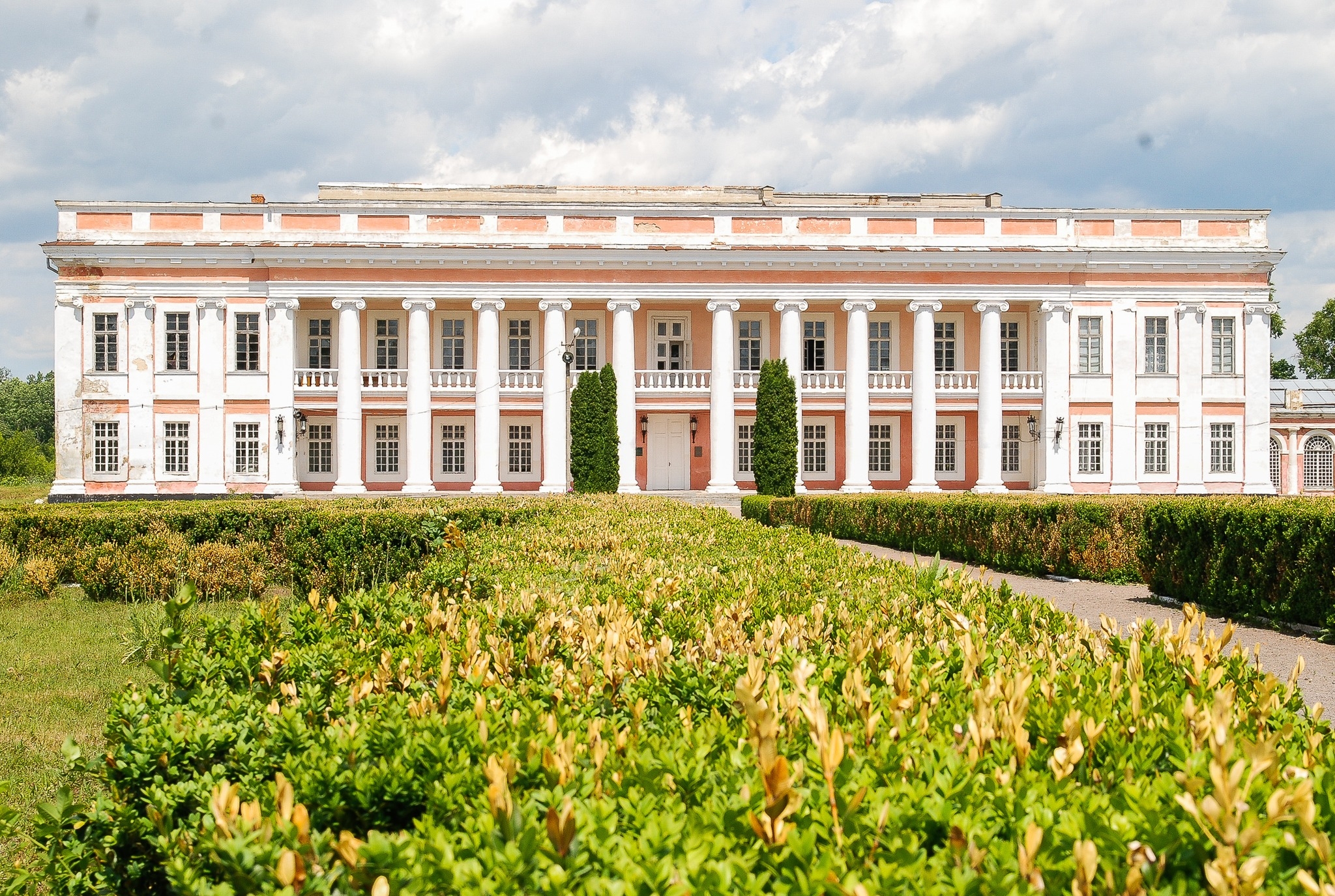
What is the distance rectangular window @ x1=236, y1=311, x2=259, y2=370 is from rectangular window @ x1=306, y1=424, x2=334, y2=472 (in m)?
3.16

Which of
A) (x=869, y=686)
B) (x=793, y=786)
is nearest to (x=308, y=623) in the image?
(x=869, y=686)

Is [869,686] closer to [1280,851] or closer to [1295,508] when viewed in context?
[1280,851]

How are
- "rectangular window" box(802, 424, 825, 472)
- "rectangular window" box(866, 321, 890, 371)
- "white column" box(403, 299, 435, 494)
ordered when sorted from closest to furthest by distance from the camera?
"white column" box(403, 299, 435, 494)
"rectangular window" box(802, 424, 825, 472)
"rectangular window" box(866, 321, 890, 371)

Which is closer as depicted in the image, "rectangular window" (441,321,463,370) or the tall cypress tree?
the tall cypress tree

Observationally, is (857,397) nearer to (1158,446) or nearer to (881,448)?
(881,448)

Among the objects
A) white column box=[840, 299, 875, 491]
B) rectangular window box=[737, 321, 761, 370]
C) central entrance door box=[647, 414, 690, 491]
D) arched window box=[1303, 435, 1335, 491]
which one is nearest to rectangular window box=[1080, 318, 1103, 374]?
white column box=[840, 299, 875, 491]

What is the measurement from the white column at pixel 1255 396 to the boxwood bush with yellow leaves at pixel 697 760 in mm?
38402

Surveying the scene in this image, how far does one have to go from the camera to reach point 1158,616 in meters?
11.2

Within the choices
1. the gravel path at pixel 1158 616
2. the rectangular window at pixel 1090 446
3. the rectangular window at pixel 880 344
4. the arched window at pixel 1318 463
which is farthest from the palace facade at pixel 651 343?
the gravel path at pixel 1158 616

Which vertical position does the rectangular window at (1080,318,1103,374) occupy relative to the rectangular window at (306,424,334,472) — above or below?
above

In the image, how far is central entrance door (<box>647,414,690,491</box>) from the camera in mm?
37812

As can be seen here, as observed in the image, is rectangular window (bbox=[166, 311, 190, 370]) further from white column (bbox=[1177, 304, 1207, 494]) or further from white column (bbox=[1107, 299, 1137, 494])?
white column (bbox=[1177, 304, 1207, 494])

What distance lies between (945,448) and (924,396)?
3217 millimetres

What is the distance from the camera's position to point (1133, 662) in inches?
132
